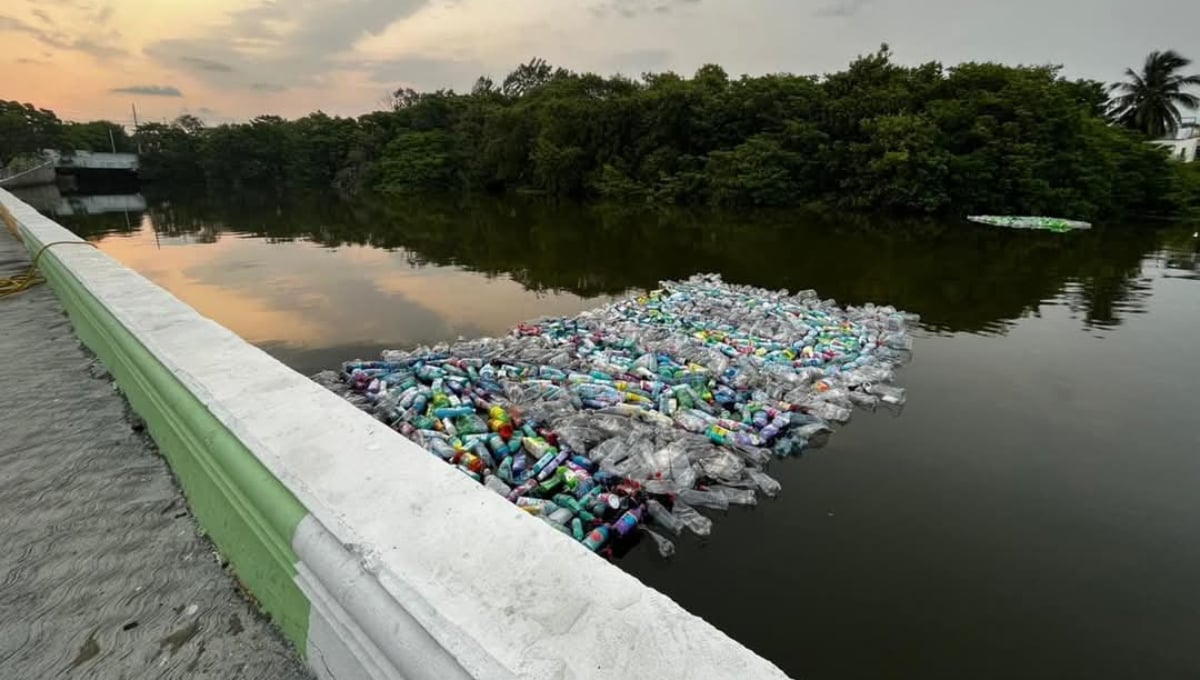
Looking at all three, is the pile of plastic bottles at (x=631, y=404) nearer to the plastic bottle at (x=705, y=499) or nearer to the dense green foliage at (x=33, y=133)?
the plastic bottle at (x=705, y=499)

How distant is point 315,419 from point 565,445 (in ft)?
8.24

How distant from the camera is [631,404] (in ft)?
15.7

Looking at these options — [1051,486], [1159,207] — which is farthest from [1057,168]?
[1051,486]

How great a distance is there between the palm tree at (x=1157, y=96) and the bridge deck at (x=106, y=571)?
162 feet

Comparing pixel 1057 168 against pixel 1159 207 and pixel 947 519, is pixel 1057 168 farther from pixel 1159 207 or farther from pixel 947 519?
pixel 947 519

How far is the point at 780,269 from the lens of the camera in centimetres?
1309

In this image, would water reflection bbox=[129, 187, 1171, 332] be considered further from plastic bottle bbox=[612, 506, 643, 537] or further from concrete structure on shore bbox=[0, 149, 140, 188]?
concrete structure on shore bbox=[0, 149, 140, 188]

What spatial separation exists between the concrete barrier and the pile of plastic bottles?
1.41 m

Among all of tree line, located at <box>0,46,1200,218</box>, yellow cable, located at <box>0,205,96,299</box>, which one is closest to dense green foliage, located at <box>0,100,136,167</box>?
tree line, located at <box>0,46,1200,218</box>

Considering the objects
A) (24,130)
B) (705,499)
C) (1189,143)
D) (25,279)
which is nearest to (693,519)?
(705,499)

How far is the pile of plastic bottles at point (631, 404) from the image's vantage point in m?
3.71

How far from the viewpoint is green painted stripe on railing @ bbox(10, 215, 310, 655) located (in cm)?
142

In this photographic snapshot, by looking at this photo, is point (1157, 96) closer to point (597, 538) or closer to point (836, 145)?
point (836, 145)

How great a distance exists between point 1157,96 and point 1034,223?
24.9m
